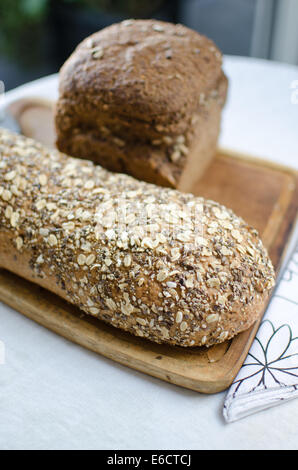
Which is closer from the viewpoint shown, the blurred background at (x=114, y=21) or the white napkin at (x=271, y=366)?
the white napkin at (x=271, y=366)

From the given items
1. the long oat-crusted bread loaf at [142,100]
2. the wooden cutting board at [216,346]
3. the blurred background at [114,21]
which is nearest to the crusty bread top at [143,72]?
the long oat-crusted bread loaf at [142,100]

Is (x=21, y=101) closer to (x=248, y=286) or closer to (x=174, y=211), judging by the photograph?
(x=174, y=211)

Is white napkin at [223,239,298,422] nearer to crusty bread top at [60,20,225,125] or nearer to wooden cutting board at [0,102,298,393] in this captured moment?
wooden cutting board at [0,102,298,393]

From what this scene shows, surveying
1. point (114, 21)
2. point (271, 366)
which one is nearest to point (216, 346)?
point (271, 366)

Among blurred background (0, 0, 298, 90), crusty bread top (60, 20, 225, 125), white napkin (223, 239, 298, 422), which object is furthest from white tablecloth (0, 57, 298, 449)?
blurred background (0, 0, 298, 90)

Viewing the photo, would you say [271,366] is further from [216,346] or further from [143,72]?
[143,72]

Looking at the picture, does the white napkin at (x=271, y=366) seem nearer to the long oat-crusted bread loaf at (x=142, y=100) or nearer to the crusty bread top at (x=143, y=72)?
the long oat-crusted bread loaf at (x=142, y=100)

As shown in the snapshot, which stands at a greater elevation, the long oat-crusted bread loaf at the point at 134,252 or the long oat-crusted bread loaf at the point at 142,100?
the long oat-crusted bread loaf at the point at 142,100
